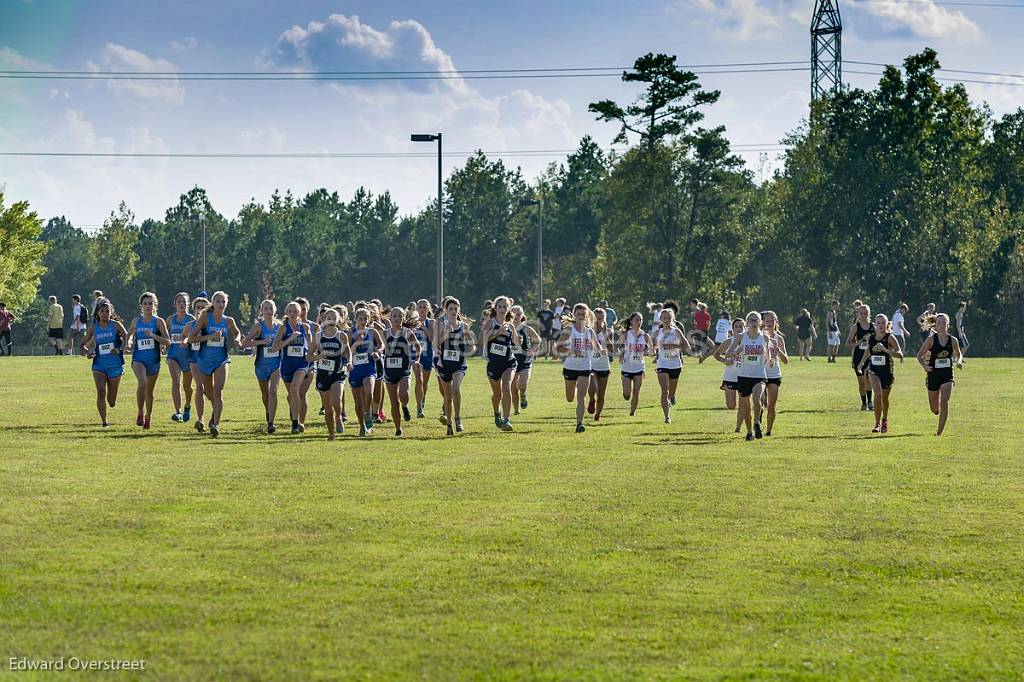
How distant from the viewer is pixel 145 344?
20.5 meters

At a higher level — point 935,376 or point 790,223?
point 790,223

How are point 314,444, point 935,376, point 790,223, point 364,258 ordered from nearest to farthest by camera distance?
point 314,444
point 935,376
point 790,223
point 364,258

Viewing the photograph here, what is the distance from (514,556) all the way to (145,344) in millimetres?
12016

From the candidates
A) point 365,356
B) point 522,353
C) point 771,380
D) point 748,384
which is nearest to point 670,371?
point 522,353

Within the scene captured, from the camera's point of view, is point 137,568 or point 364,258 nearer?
point 137,568

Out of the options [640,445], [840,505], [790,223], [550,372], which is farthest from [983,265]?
[840,505]

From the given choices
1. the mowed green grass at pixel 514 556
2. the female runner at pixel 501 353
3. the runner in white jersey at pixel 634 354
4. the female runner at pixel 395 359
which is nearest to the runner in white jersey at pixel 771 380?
the mowed green grass at pixel 514 556

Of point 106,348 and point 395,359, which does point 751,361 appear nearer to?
point 395,359

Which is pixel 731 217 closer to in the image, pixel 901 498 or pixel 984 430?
pixel 984 430

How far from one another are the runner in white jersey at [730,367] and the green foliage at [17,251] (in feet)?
218

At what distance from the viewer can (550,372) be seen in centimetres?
4131

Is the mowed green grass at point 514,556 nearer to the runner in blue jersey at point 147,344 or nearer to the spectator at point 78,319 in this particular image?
the runner in blue jersey at point 147,344

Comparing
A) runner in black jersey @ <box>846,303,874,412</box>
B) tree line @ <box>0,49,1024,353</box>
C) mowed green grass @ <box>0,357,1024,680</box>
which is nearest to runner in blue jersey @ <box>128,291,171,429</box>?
mowed green grass @ <box>0,357,1024,680</box>

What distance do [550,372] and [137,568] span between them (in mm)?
32196
